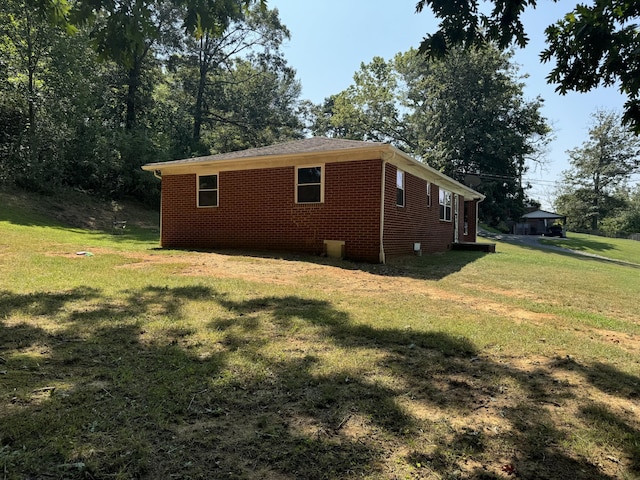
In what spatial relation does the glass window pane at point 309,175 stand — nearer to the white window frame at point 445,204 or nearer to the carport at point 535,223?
the white window frame at point 445,204

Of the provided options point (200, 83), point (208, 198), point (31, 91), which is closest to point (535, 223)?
point (200, 83)

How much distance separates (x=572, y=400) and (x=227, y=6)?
5.14m

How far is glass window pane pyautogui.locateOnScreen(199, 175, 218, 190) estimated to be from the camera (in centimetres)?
1300

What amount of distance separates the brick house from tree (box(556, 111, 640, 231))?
4881 cm

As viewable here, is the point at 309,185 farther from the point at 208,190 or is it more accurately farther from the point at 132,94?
the point at 132,94

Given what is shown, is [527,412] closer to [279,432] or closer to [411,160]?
[279,432]

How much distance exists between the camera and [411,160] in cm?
1162

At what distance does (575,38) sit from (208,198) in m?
11.4

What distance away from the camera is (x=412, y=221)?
43.1ft

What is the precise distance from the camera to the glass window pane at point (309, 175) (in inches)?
447

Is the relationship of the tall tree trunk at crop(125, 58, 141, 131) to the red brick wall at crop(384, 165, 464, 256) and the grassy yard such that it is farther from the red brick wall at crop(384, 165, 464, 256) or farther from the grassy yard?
the grassy yard

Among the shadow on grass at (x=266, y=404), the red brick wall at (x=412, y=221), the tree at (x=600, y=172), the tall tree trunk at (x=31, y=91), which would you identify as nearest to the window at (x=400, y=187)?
the red brick wall at (x=412, y=221)

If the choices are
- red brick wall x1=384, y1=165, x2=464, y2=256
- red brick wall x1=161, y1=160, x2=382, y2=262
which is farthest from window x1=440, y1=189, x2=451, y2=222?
red brick wall x1=161, y1=160, x2=382, y2=262

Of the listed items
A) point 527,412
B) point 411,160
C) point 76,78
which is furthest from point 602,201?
point 527,412
